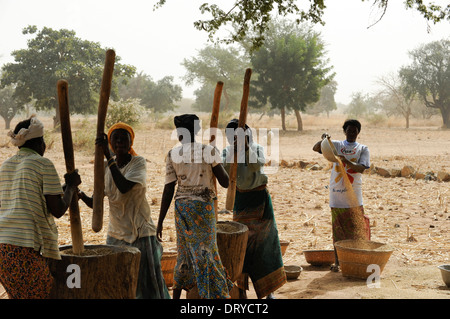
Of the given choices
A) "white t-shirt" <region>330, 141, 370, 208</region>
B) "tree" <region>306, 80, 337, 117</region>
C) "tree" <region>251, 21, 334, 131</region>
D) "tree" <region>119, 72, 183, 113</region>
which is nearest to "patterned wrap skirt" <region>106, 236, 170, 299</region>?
"white t-shirt" <region>330, 141, 370, 208</region>

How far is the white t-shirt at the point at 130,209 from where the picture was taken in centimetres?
326

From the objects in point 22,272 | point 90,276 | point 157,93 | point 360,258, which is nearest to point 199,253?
point 90,276

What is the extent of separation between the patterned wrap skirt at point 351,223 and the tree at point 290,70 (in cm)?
2431

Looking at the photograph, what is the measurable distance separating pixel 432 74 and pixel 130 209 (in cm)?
4058

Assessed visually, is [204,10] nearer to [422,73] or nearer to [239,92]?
[422,73]

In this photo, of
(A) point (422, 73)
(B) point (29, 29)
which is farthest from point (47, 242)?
(A) point (422, 73)

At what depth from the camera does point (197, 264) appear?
3238 millimetres

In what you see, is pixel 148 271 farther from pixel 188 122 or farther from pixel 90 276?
pixel 188 122

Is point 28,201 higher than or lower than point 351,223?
higher

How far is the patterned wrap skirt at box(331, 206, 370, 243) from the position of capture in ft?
16.5

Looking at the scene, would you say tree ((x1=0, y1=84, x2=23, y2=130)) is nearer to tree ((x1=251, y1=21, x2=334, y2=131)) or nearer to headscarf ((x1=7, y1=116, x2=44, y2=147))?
tree ((x1=251, y1=21, x2=334, y2=131))

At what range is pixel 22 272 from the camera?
2.49m
